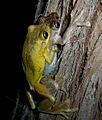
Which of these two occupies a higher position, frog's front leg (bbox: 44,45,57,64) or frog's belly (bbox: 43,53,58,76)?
frog's front leg (bbox: 44,45,57,64)

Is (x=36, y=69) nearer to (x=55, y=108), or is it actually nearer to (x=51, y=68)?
(x=51, y=68)

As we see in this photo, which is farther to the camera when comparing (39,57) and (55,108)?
(39,57)

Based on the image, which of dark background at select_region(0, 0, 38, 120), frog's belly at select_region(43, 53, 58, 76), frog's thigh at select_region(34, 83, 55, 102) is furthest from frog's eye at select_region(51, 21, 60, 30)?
dark background at select_region(0, 0, 38, 120)

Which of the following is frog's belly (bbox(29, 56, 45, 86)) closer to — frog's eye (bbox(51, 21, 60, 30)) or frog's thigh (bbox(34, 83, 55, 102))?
frog's thigh (bbox(34, 83, 55, 102))

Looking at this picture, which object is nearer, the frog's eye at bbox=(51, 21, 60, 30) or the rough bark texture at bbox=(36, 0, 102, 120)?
the rough bark texture at bbox=(36, 0, 102, 120)

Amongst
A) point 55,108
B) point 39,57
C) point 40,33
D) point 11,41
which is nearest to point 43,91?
point 55,108

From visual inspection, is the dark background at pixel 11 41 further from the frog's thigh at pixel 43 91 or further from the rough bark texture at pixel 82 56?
the rough bark texture at pixel 82 56

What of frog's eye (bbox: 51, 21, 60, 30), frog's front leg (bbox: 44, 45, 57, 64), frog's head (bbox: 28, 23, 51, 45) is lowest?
frog's front leg (bbox: 44, 45, 57, 64)
